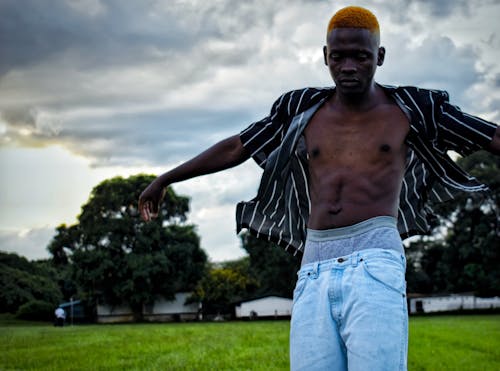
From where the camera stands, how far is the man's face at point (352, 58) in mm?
3441

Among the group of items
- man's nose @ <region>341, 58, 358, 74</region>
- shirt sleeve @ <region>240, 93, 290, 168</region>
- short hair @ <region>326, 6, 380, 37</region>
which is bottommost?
shirt sleeve @ <region>240, 93, 290, 168</region>

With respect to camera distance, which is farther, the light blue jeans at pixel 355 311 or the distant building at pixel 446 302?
the distant building at pixel 446 302

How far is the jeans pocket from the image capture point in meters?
3.19

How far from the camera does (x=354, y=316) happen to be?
314 cm

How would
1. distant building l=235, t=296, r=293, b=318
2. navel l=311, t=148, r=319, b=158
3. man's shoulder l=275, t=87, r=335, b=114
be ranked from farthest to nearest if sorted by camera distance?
distant building l=235, t=296, r=293, b=318, man's shoulder l=275, t=87, r=335, b=114, navel l=311, t=148, r=319, b=158

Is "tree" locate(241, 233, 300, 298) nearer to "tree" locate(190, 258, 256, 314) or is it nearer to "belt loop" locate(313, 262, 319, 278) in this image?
"tree" locate(190, 258, 256, 314)

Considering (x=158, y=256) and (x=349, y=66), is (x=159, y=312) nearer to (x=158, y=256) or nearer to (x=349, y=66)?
(x=158, y=256)

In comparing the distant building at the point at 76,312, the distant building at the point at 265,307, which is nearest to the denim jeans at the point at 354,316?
the distant building at the point at 265,307

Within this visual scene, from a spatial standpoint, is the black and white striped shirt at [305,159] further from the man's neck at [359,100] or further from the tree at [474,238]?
the tree at [474,238]

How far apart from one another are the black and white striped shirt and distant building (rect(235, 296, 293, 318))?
6364cm

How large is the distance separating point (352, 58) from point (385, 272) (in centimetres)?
107

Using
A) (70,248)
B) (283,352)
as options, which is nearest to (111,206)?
(70,248)

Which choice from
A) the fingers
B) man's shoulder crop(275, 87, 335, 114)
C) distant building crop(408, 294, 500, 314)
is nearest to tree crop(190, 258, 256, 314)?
distant building crop(408, 294, 500, 314)

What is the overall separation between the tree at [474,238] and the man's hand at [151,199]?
165ft
